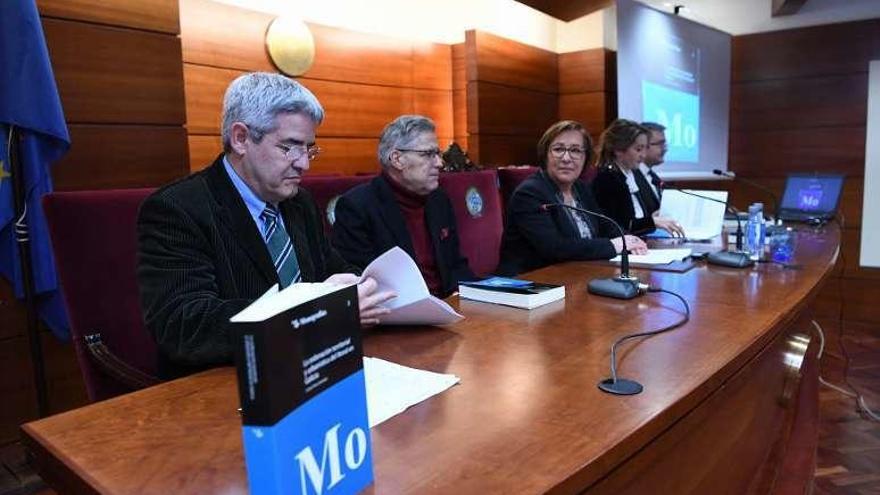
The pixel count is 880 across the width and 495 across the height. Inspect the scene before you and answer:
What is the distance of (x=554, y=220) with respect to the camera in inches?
96.3

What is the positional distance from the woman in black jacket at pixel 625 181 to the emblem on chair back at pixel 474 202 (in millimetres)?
871

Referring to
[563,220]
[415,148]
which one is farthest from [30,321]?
[563,220]

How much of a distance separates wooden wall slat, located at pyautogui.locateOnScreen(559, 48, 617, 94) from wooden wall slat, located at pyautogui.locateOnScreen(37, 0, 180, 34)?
3.60 metres

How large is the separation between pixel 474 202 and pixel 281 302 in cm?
199

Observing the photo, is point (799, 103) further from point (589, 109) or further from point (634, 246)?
point (634, 246)

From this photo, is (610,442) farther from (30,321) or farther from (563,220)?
(30,321)

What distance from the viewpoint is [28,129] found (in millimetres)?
2094

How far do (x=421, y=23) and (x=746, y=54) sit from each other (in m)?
2.88

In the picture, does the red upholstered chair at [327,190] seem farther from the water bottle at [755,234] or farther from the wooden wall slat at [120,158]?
the water bottle at [755,234]

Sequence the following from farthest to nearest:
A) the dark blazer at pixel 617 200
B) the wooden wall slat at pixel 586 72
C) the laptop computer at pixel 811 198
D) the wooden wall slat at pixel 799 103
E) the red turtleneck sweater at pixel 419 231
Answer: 1. the wooden wall slat at pixel 586 72
2. the wooden wall slat at pixel 799 103
3. the laptop computer at pixel 811 198
4. the dark blazer at pixel 617 200
5. the red turtleneck sweater at pixel 419 231

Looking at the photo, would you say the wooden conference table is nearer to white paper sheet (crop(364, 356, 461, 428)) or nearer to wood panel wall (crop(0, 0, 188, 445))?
white paper sheet (crop(364, 356, 461, 428))

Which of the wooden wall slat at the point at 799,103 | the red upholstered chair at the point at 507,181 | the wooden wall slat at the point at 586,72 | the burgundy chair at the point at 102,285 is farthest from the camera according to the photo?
the wooden wall slat at the point at 586,72

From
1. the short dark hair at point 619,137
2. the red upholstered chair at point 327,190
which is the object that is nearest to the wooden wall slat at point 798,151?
the short dark hair at point 619,137

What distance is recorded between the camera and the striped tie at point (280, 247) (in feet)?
4.72
